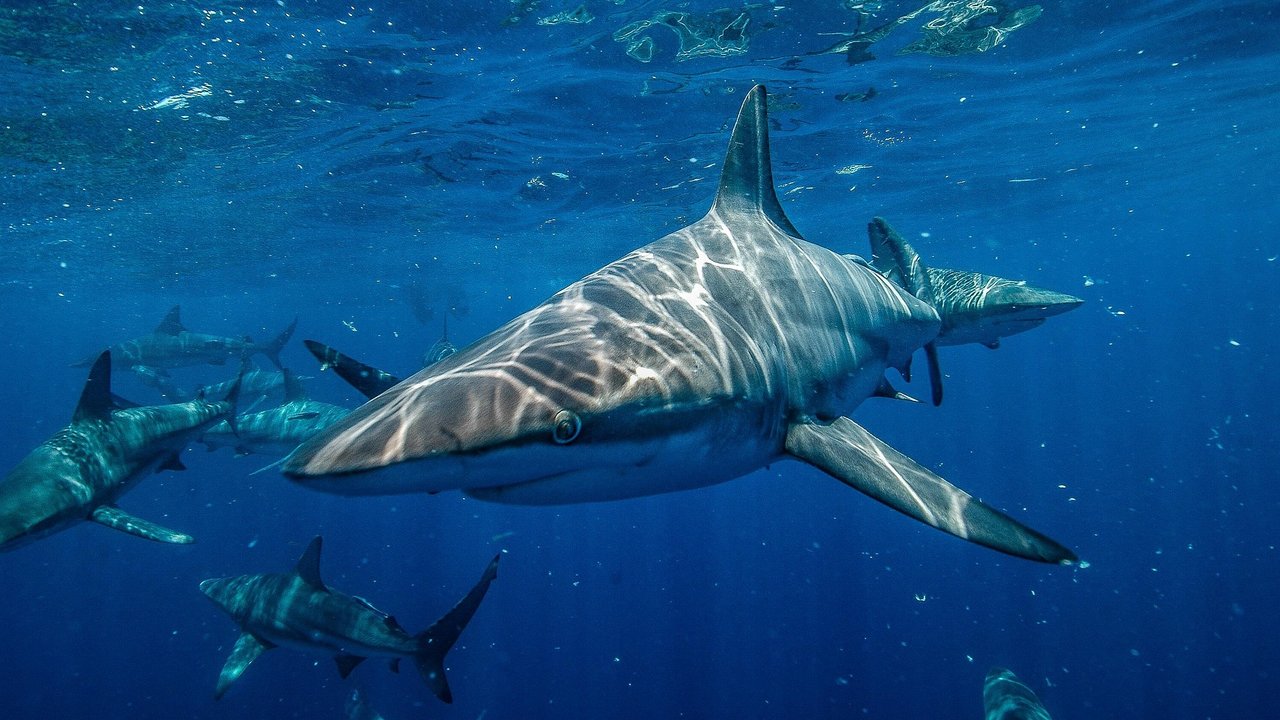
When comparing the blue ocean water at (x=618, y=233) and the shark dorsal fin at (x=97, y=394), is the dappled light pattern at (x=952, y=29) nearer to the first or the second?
the blue ocean water at (x=618, y=233)

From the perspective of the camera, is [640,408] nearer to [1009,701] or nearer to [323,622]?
[323,622]

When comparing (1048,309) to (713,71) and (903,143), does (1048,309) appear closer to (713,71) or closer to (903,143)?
(713,71)

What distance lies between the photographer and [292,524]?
27.5 metres

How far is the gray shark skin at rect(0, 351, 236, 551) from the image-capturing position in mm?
6027

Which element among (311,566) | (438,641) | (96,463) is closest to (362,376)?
(438,641)

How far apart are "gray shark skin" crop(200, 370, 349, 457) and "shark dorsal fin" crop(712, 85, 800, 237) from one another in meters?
8.65

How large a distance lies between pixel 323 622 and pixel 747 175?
22.3ft

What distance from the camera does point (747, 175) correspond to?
5121 mm

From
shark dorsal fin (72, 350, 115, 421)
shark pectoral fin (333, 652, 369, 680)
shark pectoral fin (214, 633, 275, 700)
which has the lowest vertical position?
shark pectoral fin (214, 633, 275, 700)

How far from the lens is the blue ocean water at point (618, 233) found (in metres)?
13.5

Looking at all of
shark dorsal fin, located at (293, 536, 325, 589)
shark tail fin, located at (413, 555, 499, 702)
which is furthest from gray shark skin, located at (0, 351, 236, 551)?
shark tail fin, located at (413, 555, 499, 702)

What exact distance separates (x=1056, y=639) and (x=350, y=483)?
22647mm

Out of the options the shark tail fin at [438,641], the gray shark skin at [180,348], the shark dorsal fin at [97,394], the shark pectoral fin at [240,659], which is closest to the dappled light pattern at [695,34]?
the shark dorsal fin at [97,394]

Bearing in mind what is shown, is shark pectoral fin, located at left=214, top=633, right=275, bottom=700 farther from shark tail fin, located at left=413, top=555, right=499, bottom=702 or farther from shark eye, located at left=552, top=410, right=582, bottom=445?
shark eye, located at left=552, top=410, right=582, bottom=445
